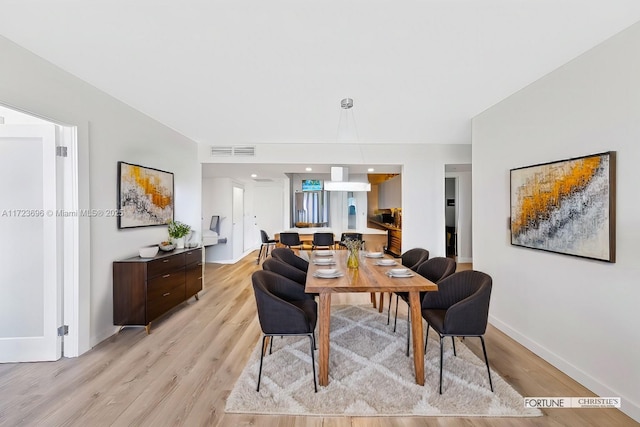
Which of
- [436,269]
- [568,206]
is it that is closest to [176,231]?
[436,269]

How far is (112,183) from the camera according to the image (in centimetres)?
294

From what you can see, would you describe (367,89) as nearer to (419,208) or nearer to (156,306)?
(419,208)

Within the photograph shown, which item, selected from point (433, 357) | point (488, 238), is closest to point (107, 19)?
point (433, 357)

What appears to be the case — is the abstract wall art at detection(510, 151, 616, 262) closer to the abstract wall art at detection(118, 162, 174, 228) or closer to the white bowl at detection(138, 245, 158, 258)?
the white bowl at detection(138, 245, 158, 258)

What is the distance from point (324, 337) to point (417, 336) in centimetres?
72

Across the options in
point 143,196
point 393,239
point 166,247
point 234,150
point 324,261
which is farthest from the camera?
point 393,239

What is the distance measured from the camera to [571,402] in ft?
6.32

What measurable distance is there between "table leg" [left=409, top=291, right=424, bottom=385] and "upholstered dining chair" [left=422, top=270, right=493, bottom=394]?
0.46 ft

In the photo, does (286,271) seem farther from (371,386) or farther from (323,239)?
(323,239)

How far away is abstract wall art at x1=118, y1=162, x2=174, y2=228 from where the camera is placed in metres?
3.06

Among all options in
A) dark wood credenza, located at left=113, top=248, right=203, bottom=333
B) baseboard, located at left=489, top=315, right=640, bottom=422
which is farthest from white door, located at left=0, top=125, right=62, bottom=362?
baseboard, located at left=489, top=315, right=640, bottom=422

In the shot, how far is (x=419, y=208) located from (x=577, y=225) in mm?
2681

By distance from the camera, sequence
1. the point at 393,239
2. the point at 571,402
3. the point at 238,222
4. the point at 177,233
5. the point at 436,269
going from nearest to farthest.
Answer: the point at 571,402, the point at 436,269, the point at 177,233, the point at 393,239, the point at 238,222

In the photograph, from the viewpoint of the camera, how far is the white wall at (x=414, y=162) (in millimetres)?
4781
